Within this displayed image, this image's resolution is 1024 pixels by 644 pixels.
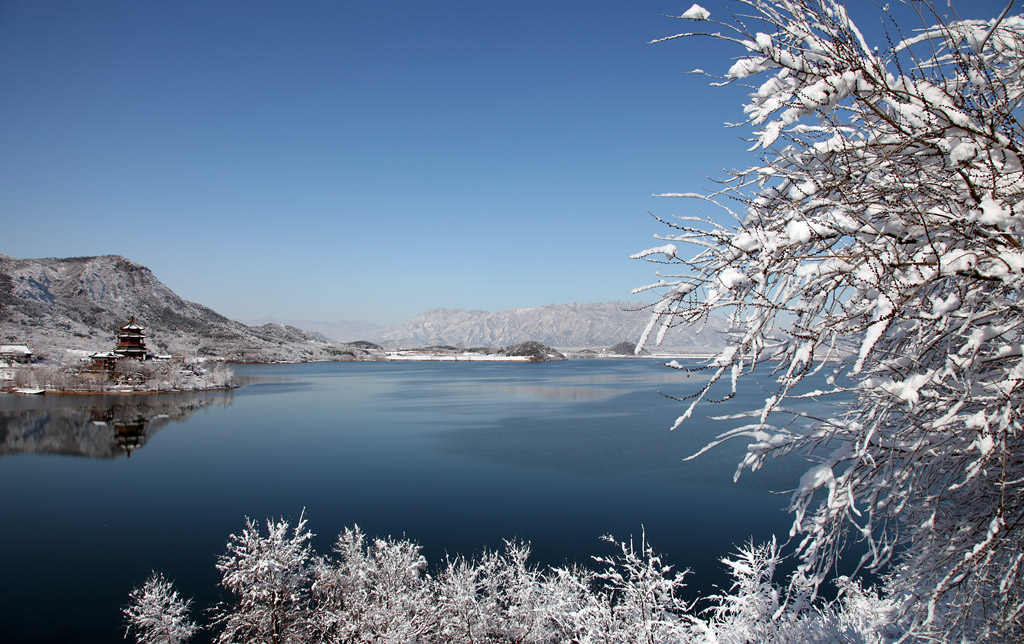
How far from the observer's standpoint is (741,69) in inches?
104

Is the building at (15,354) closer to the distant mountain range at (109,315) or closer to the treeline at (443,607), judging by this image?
the distant mountain range at (109,315)

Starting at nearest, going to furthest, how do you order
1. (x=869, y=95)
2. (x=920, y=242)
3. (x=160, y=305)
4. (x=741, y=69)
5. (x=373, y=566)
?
(x=869, y=95) < (x=920, y=242) < (x=741, y=69) < (x=373, y=566) < (x=160, y=305)

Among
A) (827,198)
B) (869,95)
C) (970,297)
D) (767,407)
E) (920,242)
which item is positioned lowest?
(767,407)

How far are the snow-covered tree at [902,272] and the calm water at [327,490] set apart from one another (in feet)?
34.9

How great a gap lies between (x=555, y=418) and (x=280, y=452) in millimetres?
18024

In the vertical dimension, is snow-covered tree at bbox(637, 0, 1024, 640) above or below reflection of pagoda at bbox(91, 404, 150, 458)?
above

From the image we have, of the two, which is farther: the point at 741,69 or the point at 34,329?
the point at 34,329

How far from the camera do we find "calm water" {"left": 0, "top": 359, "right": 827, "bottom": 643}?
13.2 m

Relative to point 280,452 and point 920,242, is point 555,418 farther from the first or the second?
point 920,242

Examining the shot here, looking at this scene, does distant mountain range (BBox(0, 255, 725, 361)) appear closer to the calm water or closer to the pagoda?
the pagoda

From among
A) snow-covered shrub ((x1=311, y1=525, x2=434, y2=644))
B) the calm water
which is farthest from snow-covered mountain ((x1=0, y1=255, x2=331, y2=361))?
snow-covered shrub ((x1=311, y1=525, x2=434, y2=644))

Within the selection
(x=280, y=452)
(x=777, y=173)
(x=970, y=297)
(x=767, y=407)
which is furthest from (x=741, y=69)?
(x=280, y=452)

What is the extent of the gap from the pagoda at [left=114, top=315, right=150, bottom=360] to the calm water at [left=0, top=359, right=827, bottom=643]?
16.5 metres

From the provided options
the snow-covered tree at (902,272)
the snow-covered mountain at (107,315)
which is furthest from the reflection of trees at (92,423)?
the snow-covered tree at (902,272)
